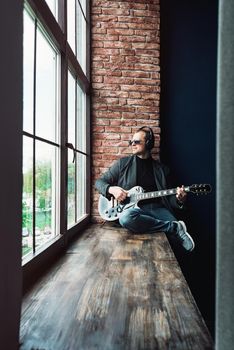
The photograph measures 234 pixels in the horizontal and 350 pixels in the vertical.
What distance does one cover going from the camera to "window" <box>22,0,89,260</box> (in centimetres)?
187

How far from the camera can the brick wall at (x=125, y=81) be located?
387cm

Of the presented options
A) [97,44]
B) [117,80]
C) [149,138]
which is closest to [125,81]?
[117,80]

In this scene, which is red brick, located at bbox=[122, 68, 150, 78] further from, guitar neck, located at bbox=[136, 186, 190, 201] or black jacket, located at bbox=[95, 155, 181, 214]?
guitar neck, located at bbox=[136, 186, 190, 201]

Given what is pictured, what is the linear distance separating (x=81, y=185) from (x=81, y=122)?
0.68 m

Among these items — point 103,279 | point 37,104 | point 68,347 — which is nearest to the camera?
point 68,347

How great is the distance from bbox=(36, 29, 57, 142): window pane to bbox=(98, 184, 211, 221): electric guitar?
124 centimetres

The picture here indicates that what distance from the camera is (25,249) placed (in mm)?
1848

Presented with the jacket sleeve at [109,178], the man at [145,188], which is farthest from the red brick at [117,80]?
the jacket sleeve at [109,178]

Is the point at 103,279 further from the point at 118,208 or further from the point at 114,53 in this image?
the point at 114,53

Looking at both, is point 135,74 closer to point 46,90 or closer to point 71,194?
point 71,194

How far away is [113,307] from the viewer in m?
1.44

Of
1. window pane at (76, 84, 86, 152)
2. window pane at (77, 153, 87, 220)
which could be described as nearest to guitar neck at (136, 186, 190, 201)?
window pane at (77, 153, 87, 220)

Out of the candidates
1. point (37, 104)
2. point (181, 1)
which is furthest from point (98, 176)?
point (181, 1)

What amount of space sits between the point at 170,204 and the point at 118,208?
0.54m
